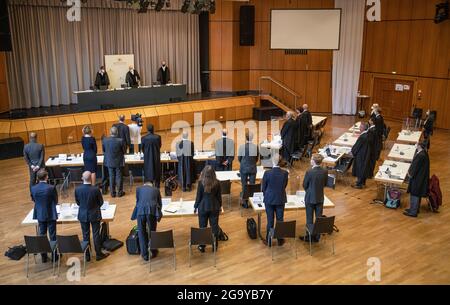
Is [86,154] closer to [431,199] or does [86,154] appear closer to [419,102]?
[431,199]

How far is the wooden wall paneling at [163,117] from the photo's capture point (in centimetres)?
1723

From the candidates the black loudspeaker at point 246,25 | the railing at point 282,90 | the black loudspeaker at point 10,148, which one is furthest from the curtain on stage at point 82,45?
the black loudspeaker at point 10,148

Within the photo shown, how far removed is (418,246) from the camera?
27.5 ft

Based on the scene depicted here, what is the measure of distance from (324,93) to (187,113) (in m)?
6.54

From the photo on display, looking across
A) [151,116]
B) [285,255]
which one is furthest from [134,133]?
[285,255]

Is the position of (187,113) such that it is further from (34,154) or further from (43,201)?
(43,201)

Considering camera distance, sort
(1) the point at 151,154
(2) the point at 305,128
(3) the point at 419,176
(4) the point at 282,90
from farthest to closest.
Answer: (4) the point at 282,90
(2) the point at 305,128
(1) the point at 151,154
(3) the point at 419,176

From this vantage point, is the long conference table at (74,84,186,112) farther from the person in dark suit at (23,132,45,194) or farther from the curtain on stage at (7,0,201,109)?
the person in dark suit at (23,132,45,194)

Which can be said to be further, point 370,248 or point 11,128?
point 11,128

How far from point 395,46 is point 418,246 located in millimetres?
12221

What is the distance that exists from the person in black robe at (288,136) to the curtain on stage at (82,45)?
30.2 ft

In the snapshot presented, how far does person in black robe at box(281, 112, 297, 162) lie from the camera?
12.4m

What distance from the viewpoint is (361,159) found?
11234 millimetres

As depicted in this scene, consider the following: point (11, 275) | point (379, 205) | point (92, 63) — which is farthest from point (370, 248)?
point (92, 63)
